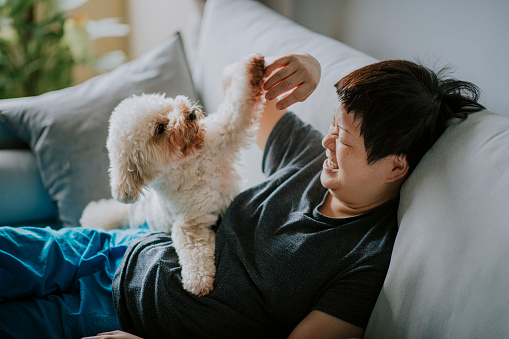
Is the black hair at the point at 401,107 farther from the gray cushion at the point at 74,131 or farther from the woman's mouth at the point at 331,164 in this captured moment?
the gray cushion at the point at 74,131

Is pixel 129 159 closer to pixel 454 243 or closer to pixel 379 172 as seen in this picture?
pixel 379 172

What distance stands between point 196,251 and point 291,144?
1.33 ft

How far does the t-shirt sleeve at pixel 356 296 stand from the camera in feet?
3.08

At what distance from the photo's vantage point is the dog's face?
3.73 feet

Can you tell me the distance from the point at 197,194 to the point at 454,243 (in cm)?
67

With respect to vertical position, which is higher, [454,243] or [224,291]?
[454,243]

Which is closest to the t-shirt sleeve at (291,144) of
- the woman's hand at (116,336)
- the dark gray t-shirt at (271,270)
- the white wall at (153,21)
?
the dark gray t-shirt at (271,270)

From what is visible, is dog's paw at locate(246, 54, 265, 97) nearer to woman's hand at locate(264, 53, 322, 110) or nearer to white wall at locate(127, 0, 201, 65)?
woman's hand at locate(264, 53, 322, 110)

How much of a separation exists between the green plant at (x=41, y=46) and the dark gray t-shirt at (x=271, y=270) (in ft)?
6.77

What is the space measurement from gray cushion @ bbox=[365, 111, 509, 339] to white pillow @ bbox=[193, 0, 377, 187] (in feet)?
1.33

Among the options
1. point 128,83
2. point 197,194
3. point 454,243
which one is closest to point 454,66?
point 454,243

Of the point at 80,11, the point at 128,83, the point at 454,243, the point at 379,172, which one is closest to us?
the point at 454,243

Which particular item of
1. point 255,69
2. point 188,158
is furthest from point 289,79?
point 188,158

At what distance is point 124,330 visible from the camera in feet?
3.59
